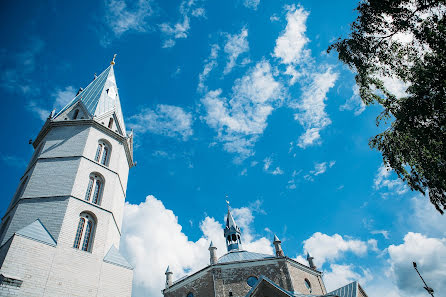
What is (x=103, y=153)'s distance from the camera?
1994 centimetres

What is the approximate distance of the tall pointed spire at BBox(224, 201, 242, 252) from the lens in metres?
35.1

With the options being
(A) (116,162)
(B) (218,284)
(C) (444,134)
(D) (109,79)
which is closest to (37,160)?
(A) (116,162)

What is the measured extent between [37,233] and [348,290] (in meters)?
22.6

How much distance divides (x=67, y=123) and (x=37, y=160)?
11.4ft

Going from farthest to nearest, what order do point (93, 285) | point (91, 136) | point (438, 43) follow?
point (91, 136) < point (93, 285) < point (438, 43)

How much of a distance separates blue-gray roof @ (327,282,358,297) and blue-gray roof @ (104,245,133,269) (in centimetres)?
1683

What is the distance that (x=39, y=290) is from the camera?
1224 cm

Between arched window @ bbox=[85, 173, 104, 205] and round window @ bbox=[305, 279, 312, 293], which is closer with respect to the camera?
arched window @ bbox=[85, 173, 104, 205]

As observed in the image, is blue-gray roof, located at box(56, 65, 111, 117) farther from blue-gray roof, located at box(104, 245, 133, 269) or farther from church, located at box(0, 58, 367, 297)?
blue-gray roof, located at box(104, 245, 133, 269)

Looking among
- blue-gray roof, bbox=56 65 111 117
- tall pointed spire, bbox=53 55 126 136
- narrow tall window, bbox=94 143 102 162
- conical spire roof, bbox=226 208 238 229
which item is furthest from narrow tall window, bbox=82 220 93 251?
conical spire roof, bbox=226 208 238 229

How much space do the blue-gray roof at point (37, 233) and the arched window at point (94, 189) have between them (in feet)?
9.97

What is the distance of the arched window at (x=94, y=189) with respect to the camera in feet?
56.7

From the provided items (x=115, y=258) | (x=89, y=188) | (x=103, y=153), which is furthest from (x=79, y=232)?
(x=103, y=153)

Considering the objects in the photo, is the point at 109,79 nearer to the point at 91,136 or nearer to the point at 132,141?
the point at 132,141
